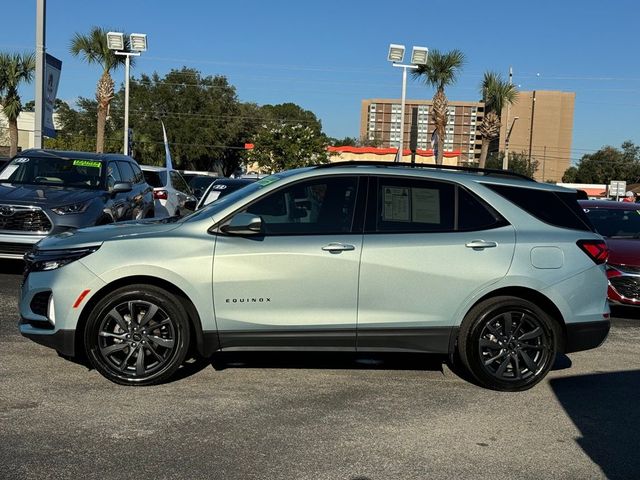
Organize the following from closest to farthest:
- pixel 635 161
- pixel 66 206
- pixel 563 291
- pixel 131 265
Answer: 1. pixel 131 265
2. pixel 563 291
3. pixel 66 206
4. pixel 635 161

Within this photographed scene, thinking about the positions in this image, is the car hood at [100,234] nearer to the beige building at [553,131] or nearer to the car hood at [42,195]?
the car hood at [42,195]

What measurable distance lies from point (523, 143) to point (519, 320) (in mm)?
126526

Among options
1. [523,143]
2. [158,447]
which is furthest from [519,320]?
[523,143]

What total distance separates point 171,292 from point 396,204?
192 centimetres

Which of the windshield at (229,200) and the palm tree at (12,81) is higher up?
the palm tree at (12,81)

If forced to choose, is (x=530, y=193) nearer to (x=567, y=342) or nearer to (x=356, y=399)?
(x=567, y=342)

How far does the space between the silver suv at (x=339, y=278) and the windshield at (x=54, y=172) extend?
15.8 feet

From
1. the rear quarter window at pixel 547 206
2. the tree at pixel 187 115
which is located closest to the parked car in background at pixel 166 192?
the rear quarter window at pixel 547 206

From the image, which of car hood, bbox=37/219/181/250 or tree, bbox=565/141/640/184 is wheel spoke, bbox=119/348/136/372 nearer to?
car hood, bbox=37/219/181/250

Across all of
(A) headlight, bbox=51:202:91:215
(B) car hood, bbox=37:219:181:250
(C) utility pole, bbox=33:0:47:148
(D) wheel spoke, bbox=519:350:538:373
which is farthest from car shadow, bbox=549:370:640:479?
(C) utility pole, bbox=33:0:47:148

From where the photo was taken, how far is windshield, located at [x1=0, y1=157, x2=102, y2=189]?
10219 millimetres

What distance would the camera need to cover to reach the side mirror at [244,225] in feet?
17.4

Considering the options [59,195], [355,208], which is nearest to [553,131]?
[59,195]

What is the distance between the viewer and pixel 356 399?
5.36 metres
